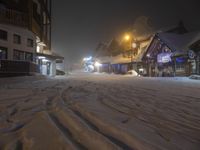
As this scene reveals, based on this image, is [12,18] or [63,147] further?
[12,18]

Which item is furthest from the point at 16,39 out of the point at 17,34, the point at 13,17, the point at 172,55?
the point at 172,55

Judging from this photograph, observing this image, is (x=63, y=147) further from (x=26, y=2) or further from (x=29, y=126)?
(x=26, y=2)

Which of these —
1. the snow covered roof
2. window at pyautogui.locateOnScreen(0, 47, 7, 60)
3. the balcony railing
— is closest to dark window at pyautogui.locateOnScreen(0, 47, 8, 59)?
window at pyautogui.locateOnScreen(0, 47, 7, 60)

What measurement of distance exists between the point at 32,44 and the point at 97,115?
1846cm

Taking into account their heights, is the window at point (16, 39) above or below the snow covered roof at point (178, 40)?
below

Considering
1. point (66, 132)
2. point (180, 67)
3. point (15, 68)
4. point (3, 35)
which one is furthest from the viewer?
point (180, 67)

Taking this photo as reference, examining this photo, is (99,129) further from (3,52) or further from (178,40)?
(178,40)

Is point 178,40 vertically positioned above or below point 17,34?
above

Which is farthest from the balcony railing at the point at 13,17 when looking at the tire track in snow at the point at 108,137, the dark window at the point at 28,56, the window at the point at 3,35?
the tire track in snow at the point at 108,137

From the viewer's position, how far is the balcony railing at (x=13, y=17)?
16.7 m

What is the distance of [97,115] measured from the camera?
428 cm

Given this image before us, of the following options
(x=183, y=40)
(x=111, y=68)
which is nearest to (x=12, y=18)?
(x=183, y=40)

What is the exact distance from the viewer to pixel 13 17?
17250 millimetres

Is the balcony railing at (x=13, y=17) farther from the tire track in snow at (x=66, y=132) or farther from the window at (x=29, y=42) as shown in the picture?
the tire track in snow at (x=66, y=132)
